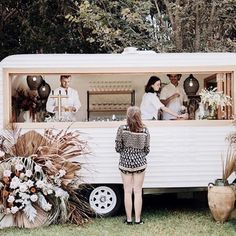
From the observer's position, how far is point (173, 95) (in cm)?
898

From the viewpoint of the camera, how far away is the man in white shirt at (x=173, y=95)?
8859mm

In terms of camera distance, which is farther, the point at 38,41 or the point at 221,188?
the point at 38,41

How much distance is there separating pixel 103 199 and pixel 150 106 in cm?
162

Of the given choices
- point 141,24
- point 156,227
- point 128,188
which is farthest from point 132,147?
point 141,24

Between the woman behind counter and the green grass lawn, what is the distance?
150 centimetres

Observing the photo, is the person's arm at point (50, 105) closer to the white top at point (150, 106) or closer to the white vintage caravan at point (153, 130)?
the white vintage caravan at point (153, 130)

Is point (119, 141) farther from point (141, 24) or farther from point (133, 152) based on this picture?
point (141, 24)

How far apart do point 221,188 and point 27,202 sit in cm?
265

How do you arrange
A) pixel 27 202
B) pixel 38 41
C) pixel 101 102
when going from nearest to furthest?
pixel 27 202
pixel 101 102
pixel 38 41

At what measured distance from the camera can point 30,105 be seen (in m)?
8.75

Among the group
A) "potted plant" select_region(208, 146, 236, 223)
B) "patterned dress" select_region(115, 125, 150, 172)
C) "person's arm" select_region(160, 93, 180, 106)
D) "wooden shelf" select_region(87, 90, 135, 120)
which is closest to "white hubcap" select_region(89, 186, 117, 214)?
"patterned dress" select_region(115, 125, 150, 172)

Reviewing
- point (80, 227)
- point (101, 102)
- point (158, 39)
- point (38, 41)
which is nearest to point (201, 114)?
point (101, 102)

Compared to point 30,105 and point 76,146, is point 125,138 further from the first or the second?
point 30,105

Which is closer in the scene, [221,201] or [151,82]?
[221,201]
